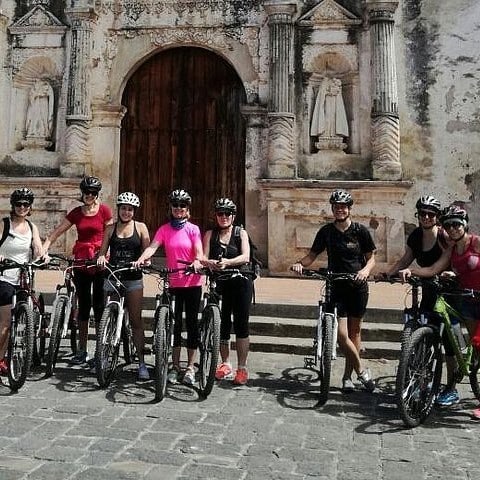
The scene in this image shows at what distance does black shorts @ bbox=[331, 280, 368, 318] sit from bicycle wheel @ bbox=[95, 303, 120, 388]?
7.00 feet

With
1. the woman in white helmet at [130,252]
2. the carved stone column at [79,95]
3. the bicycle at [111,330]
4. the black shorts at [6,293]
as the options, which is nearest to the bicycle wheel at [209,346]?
the woman in white helmet at [130,252]

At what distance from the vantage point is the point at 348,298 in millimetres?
5508

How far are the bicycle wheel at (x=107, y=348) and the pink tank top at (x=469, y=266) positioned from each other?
3.22 m

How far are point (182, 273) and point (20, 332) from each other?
164cm

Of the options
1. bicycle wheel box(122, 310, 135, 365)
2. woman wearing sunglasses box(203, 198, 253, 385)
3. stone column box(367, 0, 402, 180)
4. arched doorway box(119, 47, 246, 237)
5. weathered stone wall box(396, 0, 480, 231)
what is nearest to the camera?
woman wearing sunglasses box(203, 198, 253, 385)

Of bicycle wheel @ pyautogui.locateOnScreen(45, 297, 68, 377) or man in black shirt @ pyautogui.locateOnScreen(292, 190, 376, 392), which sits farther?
bicycle wheel @ pyautogui.locateOnScreen(45, 297, 68, 377)

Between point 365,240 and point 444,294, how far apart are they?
94 centimetres

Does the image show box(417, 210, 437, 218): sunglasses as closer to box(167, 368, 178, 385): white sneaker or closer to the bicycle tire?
the bicycle tire

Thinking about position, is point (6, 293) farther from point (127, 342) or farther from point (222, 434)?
point (222, 434)

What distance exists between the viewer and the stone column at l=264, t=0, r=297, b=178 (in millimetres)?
10828

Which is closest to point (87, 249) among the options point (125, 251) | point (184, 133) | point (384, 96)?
point (125, 251)

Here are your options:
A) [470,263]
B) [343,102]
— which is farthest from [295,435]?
[343,102]

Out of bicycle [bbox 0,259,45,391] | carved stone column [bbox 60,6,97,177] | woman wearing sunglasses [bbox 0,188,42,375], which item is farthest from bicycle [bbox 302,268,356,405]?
carved stone column [bbox 60,6,97,177]

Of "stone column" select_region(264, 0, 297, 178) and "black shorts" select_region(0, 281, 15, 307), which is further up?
"stone column" select_region(264, 0, 297, 178)
